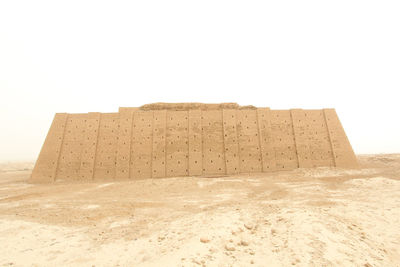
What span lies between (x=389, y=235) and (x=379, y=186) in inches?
214

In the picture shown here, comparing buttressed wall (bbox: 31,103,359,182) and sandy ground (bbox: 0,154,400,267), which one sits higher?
buttressed wall (bbox: 31,103,359,182)

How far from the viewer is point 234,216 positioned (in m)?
4.32

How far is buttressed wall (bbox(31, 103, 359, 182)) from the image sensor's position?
14258 mm

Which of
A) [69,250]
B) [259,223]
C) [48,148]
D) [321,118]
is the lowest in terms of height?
[69,250]

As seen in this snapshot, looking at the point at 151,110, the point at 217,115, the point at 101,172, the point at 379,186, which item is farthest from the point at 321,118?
the point at 101,172

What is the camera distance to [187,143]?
49.0ft

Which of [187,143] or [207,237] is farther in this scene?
[187,143]

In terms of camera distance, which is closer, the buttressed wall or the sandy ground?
the sandy ground

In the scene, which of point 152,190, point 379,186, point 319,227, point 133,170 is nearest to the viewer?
point 319,227

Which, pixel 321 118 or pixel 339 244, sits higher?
pixel 321 118

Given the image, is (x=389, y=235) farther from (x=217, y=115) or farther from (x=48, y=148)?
(x=48, y=148)

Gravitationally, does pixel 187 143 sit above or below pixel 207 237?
above

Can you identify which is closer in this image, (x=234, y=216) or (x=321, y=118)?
(x=234, y=216)

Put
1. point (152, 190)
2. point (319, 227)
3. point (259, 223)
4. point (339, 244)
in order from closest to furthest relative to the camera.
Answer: point (339, 244), point (319, 227), point (259, 223), point (152, 190)
